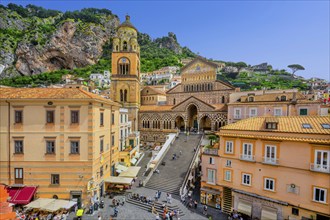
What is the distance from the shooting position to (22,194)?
18.8 metres

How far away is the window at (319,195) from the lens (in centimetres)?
1489

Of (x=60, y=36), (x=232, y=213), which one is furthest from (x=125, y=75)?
(x=60, y=36)

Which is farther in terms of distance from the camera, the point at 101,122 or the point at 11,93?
the point at 101,122

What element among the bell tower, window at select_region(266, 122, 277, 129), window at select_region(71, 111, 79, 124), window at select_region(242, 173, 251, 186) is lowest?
window at select_region(242, 173, 251, 186)

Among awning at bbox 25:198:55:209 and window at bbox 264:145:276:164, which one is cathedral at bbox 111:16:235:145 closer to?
window at bbox 264:145:276:164

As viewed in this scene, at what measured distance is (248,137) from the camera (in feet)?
62.4

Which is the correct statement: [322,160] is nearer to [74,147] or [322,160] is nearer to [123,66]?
[74,147]

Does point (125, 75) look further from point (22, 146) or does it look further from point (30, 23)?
point (30, 23)

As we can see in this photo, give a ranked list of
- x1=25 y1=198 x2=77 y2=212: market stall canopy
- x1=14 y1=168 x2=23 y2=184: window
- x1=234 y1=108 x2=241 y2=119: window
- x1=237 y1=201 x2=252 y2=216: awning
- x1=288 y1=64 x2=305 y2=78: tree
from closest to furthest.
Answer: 1. x1=25 y1=198 x2=77 y2=212: market stall canopy
2. x1=237 y1=201 x2=252 y2=216: awning
3. x1=14 y1=168 x2=23 y2=184: window
4. x1=234 y1=108 x2=241 y2=119: window
5. x1=288 y1=64 x2=305 y2=78: tree

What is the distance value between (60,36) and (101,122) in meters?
94.5

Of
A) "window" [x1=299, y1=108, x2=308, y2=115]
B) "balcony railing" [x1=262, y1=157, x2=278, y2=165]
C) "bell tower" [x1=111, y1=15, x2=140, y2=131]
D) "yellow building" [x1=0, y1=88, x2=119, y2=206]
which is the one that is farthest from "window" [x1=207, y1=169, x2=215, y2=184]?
"bell tower" [x1=111, y1=15, x2=140, y2=131]

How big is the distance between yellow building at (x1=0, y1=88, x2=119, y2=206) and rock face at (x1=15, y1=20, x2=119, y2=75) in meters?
89.2

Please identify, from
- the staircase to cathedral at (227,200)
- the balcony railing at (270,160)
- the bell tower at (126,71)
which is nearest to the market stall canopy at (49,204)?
the staircase to cathedral at (227,200)

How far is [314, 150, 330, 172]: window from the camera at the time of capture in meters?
14.8
